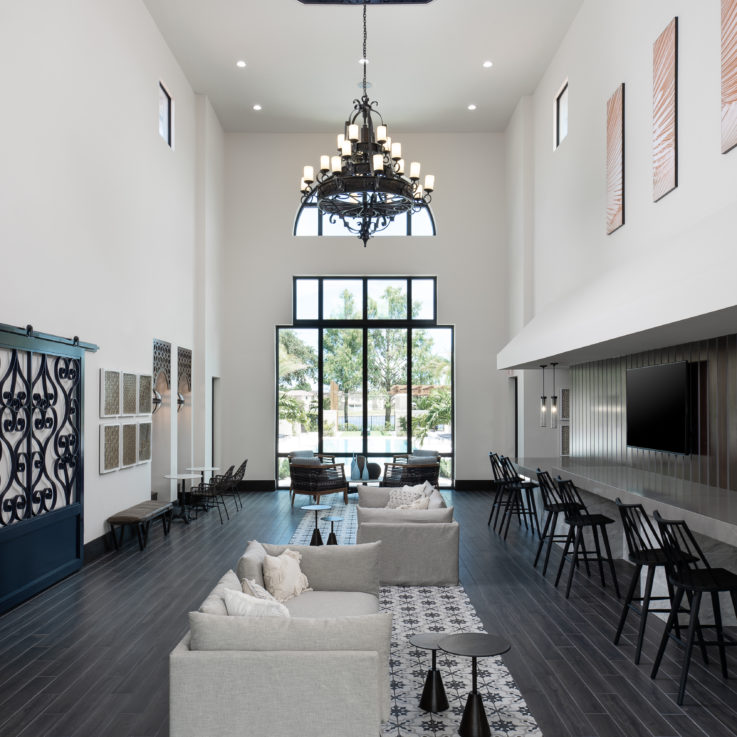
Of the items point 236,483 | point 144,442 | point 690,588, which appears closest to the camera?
point 690,588

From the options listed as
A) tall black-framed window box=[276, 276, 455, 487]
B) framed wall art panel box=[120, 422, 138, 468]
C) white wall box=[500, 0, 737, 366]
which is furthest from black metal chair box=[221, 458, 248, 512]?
white wall box=[500, 0, 737, 366]

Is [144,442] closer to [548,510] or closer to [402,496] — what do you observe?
[402,496]

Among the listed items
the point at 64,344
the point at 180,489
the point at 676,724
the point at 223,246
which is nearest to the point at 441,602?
the point at 676,724

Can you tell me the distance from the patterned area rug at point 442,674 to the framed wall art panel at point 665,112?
4553 millimetres

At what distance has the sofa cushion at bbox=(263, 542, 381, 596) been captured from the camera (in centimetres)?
547

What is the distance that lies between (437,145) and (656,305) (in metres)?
10.8

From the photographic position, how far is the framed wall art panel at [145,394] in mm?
9805

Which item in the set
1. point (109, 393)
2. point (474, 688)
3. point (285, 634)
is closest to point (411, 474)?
point (109, 393)

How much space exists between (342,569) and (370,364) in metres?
9.51

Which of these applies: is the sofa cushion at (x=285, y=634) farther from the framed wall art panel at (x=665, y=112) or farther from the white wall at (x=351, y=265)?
the white wall at (x=351, y=265)

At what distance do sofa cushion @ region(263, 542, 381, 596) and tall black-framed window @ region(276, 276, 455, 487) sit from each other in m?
9.24

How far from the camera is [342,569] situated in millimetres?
5488

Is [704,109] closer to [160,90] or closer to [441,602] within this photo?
[441,602]

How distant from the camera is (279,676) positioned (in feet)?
11.0
